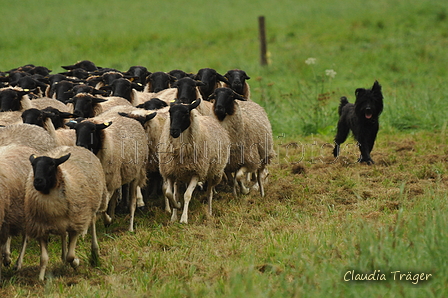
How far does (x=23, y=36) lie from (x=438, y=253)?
29.5 m

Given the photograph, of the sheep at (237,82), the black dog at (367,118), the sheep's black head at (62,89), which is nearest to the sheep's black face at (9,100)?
the sheep's black head at (62,89)

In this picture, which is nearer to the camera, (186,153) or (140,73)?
(186,153)

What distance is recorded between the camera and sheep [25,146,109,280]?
18.1 ft

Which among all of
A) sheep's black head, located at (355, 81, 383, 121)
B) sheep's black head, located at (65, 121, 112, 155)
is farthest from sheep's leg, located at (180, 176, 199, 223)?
sheep's black head, located at (355, 81, 383, 121)

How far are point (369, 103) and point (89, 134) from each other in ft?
16.8

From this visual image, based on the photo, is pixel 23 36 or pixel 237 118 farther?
pixel 23 36

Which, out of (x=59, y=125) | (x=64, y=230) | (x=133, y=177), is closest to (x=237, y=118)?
(x=133, y=177)

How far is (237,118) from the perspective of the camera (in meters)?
8.66

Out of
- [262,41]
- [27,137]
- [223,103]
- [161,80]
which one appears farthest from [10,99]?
[262,41]

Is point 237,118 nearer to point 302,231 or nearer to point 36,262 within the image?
point 302,231

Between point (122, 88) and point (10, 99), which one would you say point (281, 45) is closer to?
point (122, 88)

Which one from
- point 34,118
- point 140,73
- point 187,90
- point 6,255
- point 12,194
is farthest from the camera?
point 140,73

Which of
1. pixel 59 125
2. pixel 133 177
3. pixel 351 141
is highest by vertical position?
pixel 59 125

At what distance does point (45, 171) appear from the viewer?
5.44 meters
